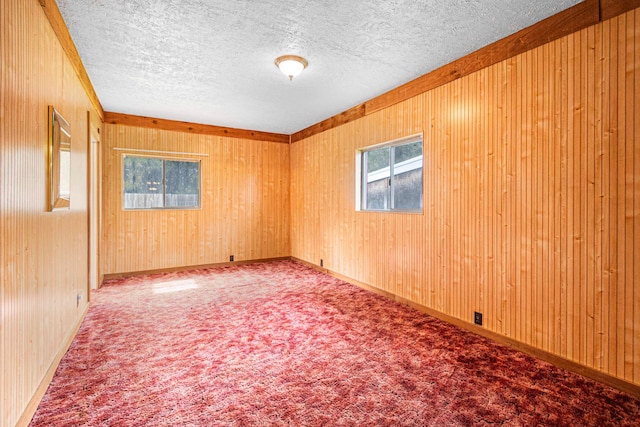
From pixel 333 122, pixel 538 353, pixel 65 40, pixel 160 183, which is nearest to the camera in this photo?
pixel 538 353

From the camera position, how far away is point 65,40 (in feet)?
8.93

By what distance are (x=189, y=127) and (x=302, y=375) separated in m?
5.10

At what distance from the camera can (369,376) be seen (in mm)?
2352

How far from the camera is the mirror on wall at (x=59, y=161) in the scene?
2.28m

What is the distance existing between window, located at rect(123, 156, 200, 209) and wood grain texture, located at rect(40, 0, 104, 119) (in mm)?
1721

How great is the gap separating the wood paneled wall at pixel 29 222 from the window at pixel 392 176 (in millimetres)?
3558

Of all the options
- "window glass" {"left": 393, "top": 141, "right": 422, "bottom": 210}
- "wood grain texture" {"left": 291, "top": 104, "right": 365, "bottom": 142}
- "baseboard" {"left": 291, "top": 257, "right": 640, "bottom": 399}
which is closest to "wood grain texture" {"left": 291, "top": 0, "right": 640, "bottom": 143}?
"wood grain texture" {"left": 291, "top": 104, "right": 365, "bottom": 142}

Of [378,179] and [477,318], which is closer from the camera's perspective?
[477,318]

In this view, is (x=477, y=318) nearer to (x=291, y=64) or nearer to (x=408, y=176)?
(x=408, y=176)

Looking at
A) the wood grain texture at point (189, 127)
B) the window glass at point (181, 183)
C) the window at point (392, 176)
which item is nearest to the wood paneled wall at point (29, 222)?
the wood grain texture at point (189, 127)

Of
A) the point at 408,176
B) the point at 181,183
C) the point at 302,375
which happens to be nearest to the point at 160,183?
the point at 181,183

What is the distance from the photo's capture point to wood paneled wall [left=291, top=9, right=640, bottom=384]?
2.17 metres

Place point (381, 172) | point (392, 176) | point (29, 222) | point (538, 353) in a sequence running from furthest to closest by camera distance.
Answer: point (381, 172) < point (392, 176) < point (538, 353) < point (29, 222)

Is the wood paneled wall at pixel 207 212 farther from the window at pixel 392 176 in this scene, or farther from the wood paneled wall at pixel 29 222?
the wood paneled wall at pixel 29 222
